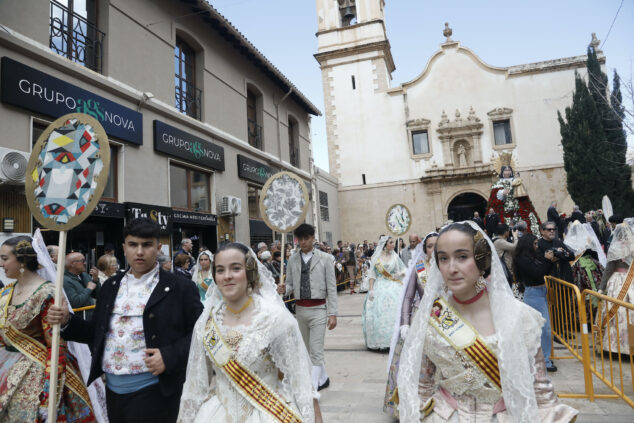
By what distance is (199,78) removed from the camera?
12523 millimetres

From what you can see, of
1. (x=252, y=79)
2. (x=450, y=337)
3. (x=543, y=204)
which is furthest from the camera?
(x=543, y=204)

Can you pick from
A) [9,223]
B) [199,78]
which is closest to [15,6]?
[9,223]

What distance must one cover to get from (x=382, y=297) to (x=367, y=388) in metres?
2.26

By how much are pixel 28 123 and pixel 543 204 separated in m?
24.3

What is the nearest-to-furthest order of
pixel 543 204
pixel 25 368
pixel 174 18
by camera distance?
pixel 25 368
pixel 174 18
pixel 543 204

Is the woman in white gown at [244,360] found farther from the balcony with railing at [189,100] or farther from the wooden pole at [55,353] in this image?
the balcony with railing at [189,100]

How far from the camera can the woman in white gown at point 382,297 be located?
6766 mm

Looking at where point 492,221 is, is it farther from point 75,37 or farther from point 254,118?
point 254,118

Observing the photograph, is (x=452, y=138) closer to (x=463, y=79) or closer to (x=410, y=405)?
(x=463, y=79)

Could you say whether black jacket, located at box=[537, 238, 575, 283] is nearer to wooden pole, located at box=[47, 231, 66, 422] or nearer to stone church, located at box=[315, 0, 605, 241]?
wooden pole, located at box=[47, 231, 66, 422]

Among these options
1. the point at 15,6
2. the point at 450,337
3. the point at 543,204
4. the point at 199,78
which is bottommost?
the point at 450,337

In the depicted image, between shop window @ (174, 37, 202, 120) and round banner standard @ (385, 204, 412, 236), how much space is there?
257 inches

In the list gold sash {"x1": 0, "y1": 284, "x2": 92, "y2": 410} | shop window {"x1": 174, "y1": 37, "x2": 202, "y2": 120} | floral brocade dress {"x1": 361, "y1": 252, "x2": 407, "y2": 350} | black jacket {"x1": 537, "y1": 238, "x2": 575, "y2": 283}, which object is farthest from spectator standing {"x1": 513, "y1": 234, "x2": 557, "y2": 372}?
shop window {"x1": 174, "y1": 37, "x2": 202, "y2": 120}

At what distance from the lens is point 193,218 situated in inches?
438
